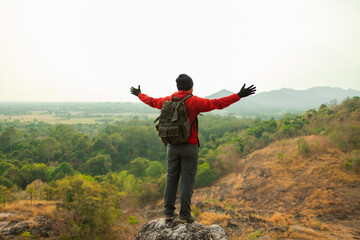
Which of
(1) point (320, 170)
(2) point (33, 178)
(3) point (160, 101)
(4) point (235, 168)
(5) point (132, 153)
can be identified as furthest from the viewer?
(5) point (132, 153)

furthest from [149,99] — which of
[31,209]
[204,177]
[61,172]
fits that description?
[61,172]

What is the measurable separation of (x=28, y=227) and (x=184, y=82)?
42.7 feet

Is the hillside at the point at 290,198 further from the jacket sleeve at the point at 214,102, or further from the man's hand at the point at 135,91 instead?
the man's hand at the point at 135,91

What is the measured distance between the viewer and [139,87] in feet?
13.2

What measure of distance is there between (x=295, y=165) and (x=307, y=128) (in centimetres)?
1471

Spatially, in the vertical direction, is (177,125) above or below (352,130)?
above

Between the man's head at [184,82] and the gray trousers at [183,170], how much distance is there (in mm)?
960

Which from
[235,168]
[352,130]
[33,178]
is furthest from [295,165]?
[33,178]

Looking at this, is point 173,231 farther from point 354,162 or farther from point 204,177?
point 204,177

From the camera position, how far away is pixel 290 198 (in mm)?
13945

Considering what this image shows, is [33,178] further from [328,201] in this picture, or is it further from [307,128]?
[307,128]

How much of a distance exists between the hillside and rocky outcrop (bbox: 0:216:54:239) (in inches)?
331

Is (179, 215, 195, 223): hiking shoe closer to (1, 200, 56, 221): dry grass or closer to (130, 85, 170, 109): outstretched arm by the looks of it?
(130, 85, 170, 109): outstretched arm

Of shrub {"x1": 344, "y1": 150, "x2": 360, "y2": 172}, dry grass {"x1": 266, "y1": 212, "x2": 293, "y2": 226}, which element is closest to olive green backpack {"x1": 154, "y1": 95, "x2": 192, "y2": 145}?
dry grass {"x1": 266, "y1": 212, "x2": 293, "y2": 226}
